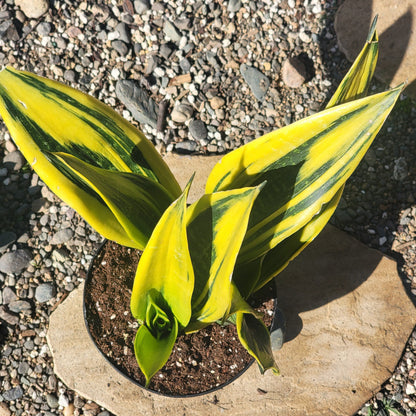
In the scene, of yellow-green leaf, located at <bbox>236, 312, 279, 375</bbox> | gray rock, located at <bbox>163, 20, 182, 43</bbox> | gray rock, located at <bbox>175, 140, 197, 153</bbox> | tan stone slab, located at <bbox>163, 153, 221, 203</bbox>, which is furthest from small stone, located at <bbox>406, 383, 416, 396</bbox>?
gray rock, located at <bbox>163, 20, 182, 43</bbox>

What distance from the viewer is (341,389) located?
1241 millimetres

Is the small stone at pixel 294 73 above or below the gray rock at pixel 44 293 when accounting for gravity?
above

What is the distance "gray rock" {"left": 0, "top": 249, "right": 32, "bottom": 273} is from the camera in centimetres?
137

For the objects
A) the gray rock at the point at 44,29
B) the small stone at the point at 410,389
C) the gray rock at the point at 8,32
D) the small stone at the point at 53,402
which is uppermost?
the gray rock at the point at 8,32

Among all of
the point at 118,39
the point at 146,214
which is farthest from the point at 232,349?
the point at 118,39

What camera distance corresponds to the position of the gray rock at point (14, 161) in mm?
1451

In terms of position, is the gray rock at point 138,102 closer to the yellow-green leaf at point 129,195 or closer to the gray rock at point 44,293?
the gray rock at point 44,293

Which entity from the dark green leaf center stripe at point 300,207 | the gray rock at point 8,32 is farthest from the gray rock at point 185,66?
the dark green leaf center stripe at point 300,207

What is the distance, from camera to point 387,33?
147 centimetres

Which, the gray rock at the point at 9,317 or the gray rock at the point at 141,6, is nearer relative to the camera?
the gray rock at the point at 9,317

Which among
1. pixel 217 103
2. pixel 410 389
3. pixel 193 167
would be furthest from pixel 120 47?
pixel 410 389

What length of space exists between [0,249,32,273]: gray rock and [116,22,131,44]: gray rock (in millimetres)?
706

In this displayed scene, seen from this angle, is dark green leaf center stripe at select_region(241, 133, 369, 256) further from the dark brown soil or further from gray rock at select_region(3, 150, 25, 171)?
gray rock at select_region(3, 150, 25, 171)

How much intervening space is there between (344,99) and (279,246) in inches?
10.8
